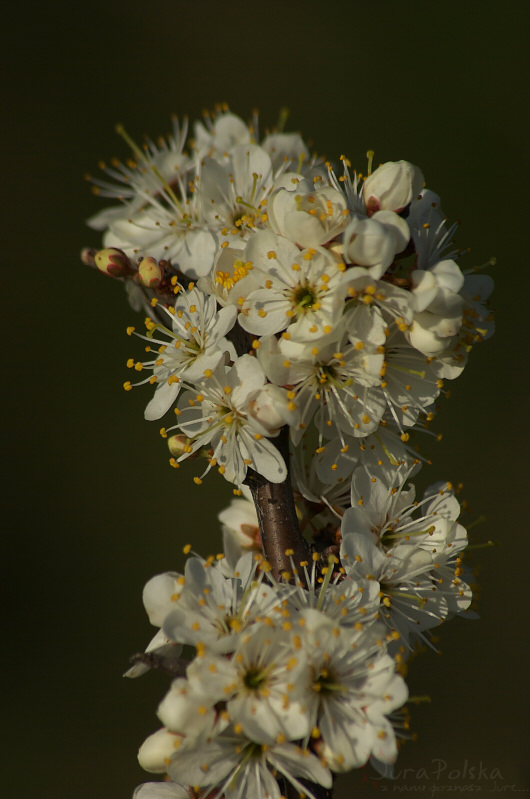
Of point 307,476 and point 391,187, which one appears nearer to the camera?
point 391,187

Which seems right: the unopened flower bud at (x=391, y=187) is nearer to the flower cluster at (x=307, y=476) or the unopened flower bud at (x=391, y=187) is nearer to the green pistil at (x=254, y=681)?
the flower cluster at (x=307, y=476)

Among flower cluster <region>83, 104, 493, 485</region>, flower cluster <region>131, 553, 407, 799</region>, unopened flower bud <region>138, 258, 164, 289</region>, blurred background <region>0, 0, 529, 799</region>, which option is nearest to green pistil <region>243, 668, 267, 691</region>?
flower cluster <region>131, 553, 407, 799</region>

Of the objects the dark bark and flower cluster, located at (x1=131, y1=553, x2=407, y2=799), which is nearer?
flower cluster, located at (x1=131, y1=553, x2=407, y2=799)

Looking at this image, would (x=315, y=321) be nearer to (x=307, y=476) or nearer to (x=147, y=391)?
(x=307, y=476)

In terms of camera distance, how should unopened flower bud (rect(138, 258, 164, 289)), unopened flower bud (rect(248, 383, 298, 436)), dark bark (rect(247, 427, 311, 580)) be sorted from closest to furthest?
1. unopened flower bud (rect(248, 383, 298, 436))
2. dark bark (rect(247, 427, 311, 580))
3. unopened flower bud (rect(138, 258, 164, 289))

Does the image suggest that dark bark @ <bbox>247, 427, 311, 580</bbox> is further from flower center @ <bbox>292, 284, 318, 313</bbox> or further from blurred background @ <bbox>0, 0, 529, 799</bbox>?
blurred background @ <bbox>0, 0, 529, 799</bbox>

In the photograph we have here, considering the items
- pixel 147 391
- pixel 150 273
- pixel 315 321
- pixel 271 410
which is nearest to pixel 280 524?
A: pixel 271 410

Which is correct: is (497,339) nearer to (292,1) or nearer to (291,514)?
(292,1)
